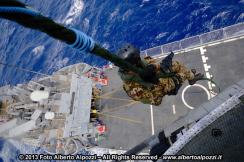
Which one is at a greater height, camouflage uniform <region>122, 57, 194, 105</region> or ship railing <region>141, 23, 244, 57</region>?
ship railing <region>141, 23, 244, 57</region>

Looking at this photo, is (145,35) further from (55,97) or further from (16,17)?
(16,17)

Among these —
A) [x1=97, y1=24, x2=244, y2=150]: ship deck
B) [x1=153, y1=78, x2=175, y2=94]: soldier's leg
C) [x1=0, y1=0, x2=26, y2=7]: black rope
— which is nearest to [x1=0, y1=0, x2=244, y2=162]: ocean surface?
[x1=97, y1=24, x2=244, y2=150]: ship deck

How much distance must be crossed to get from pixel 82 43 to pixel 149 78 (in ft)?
11.7

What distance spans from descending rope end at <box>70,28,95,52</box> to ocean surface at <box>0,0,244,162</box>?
2932 centimetres

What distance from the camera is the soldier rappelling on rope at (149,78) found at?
29.7 ft

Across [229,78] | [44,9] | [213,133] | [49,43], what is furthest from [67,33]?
[44,9]

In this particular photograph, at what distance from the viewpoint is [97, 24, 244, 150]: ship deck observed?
2638cm

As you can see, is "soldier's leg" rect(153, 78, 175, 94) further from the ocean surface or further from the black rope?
the ocean surface

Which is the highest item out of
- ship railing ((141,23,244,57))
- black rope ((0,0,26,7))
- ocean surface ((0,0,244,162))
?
ocean surface ((0,0,244,162))

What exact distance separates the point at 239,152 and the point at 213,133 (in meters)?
1.59

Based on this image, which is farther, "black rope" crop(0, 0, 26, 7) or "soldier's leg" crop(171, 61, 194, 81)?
"soldier's leg" crop(171, 61, 194, 81)

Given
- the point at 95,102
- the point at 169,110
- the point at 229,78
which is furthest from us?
the point at 95,102

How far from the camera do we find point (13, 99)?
30.9 metres

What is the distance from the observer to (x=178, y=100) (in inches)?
1093
